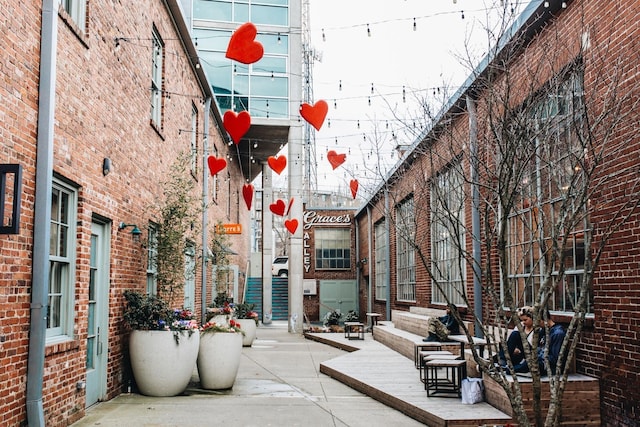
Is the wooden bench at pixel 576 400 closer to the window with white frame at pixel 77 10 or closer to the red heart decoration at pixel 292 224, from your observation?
the window with white frame at pixel 77 10

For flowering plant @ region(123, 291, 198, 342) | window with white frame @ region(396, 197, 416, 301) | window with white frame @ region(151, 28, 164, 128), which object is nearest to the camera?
flowering plant @ region(123, 291, 198, 342)

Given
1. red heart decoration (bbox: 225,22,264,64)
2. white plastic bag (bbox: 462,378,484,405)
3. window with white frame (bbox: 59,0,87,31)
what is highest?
red heart decoration (bbox: 225,22,264,64)

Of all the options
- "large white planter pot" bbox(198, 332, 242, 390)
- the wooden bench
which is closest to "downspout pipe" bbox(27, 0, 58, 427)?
"large white planter pot" bbox(198, 332, 242, 390)

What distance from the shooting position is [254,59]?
9438 mm

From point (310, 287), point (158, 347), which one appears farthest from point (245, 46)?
point (310, 287)

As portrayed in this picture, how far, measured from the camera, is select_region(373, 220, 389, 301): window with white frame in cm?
2261

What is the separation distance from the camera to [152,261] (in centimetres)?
1073

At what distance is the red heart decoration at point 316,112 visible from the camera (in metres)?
11.9

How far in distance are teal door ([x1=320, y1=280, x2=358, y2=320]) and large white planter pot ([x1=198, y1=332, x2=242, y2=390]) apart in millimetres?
19873

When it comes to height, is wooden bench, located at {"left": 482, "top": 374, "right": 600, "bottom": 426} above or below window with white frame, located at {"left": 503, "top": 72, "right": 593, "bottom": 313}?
below

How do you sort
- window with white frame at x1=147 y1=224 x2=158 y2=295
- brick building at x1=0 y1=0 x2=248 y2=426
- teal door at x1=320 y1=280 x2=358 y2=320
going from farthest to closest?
teal door at x1=320 y1=280 x2=358 y2=320 < window with white frame at x1=147 y1=224 x2=158 y2=295 < brick building at x1=0 y1=0 x2=248 y2=426

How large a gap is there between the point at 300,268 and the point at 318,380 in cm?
1151

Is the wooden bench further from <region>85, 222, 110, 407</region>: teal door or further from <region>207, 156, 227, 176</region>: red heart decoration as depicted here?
Result: <region>207, 156, 227, 176</region>: red heart decoration

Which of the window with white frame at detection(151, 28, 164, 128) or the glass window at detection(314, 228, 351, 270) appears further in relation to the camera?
the glass window at detection(314, 228, 351, 270)
